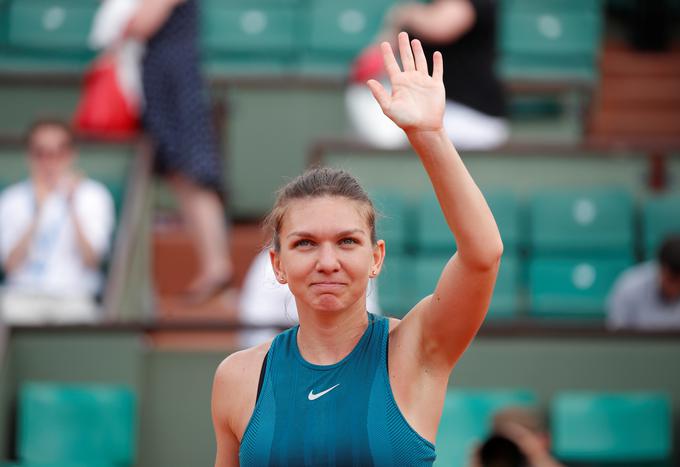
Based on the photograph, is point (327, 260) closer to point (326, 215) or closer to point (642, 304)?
point (326, 215)

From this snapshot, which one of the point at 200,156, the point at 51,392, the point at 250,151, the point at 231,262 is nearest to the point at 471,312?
the point at 51,392

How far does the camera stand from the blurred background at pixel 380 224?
573cm

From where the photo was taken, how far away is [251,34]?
9.79m

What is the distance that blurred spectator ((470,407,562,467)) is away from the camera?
14.8ft

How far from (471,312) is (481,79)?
16.2 ft

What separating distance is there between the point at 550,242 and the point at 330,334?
5.13 metres

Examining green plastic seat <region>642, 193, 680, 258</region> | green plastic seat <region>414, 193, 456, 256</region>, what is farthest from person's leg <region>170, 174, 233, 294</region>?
green plastic seat <region>642, 193, 680, 258</region>

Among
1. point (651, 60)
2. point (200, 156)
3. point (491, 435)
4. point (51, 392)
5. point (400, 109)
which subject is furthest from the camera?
point (651, 60)

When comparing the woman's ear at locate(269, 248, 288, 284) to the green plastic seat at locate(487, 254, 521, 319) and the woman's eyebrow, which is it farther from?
the green plastic seat at locate(487, 254, 521, 319)

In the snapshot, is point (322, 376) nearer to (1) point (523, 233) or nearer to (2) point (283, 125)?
(1) point (523, 233)

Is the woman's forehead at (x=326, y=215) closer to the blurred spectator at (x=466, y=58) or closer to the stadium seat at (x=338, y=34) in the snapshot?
the blurred spectator at (x=466, y=58)

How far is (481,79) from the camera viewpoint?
708cm

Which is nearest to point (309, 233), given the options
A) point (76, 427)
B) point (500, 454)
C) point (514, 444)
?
point (500, 454)

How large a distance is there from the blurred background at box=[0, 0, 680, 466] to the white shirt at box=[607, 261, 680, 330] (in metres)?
0.02
